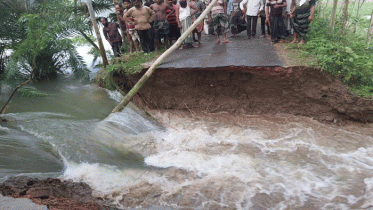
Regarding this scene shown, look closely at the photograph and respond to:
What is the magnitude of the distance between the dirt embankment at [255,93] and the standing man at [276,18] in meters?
1.97

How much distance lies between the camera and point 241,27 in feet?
29.2

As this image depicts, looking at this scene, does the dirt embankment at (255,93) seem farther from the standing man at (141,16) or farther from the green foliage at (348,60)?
the standing man at (141,16)

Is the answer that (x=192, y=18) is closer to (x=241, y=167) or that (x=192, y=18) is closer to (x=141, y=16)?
(x=141, y=16)

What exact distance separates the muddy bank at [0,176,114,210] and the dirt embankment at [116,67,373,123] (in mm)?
3147

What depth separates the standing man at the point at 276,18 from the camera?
6699mm

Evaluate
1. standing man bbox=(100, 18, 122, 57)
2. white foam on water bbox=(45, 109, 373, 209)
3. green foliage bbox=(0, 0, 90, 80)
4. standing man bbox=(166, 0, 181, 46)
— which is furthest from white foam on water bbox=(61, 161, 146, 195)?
standing man bbox=(100, 18, 122, 57)

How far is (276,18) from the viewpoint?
22.5ft

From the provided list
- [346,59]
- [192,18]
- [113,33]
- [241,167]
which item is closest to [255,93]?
[346,59]

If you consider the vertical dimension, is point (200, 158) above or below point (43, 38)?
below

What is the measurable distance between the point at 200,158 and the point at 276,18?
422cm

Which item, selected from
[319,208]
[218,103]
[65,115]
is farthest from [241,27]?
[319,208]

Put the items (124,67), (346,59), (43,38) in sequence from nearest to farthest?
1. (346,59)
2. (124,67)
3. (43,38)

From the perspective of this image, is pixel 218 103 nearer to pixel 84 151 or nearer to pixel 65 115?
pixel 84 151

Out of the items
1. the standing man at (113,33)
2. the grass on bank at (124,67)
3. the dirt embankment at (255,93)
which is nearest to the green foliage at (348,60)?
the dirt embankment at (255,93)
